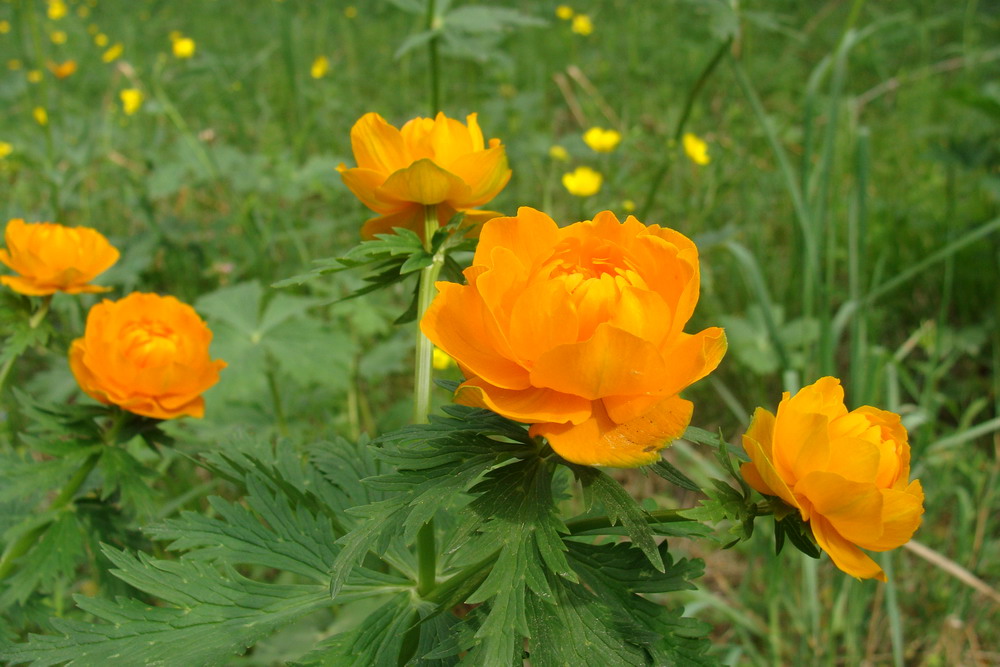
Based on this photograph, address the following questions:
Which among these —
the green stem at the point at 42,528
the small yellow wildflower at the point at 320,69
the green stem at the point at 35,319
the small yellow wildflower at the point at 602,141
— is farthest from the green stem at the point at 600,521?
the small yellow wildflower at the point at 320,69

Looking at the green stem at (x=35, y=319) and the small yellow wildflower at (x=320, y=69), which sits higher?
the green stem at (x=35, y=319)

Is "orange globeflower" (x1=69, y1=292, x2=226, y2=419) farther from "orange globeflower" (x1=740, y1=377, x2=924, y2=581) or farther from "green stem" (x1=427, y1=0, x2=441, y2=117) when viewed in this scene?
"green stem" (x1=427, y1=0, x2=441, y2=117)

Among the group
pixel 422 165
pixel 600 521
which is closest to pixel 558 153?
pixel 422 165

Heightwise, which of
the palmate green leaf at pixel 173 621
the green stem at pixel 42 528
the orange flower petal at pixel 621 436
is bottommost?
the green stem at pixel 42 528

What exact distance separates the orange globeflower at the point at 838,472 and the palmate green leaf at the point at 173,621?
0.44 meters

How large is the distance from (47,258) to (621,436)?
92 cm

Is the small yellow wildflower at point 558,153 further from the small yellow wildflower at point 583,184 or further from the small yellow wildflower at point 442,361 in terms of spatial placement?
the small yellow wildflower at point 442,361

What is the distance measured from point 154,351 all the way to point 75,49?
4087 millimetres

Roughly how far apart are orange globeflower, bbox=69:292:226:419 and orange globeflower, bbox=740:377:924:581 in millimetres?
711

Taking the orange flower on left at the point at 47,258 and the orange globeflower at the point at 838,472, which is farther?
the orange flower on left at the point at 47,258

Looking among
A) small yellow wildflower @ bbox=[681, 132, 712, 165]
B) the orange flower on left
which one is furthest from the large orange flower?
small yellow wildflower @ bbox=[681, 132, 712, 165]

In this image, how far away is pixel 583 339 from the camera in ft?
1.92

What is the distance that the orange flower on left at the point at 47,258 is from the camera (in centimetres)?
108

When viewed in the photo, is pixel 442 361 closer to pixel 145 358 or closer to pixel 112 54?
pixel 145 358
